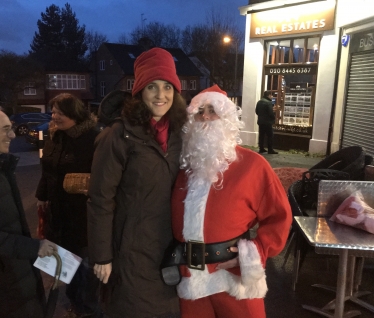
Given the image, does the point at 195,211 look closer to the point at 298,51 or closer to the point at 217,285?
the point at 217,285

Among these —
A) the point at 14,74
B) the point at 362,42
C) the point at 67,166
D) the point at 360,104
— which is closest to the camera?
the point at 67,166

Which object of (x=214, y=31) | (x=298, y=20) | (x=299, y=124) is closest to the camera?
(x=298, y=20)

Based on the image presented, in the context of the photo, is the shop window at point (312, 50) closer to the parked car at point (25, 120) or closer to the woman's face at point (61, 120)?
the woman's face at point (61, 120)

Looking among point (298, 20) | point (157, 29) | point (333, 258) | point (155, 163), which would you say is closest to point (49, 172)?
point (155, 163)

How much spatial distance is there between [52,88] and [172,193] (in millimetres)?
39204

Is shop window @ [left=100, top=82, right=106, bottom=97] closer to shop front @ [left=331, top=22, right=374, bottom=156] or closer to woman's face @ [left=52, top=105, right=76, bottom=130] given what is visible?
shop front @ [left=331, top=22, right=374, bottom=156]

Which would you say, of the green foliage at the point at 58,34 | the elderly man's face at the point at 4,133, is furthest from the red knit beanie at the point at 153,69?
the green foliage at the point at 58,34

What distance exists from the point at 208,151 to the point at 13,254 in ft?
3.99

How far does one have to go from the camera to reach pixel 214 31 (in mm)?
29859

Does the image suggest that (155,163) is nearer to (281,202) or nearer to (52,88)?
(281,202)

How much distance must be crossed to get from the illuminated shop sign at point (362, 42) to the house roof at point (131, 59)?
31.4 meters

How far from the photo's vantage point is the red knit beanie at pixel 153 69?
212cm

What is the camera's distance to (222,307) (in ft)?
6.94

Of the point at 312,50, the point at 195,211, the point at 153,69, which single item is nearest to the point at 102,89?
the point at 312,50
